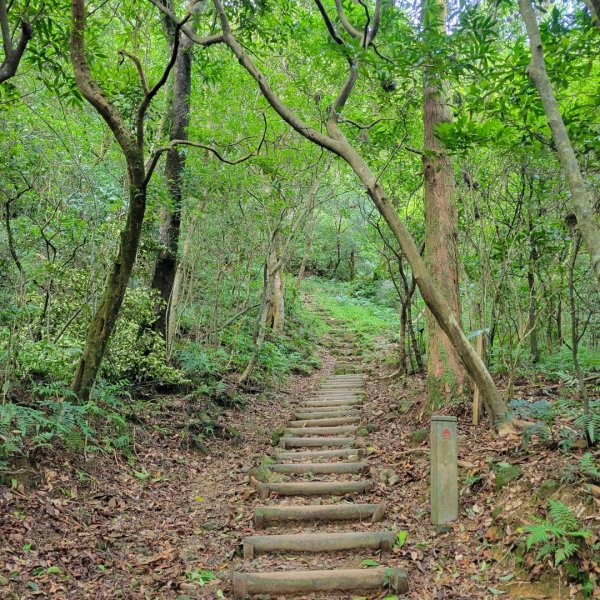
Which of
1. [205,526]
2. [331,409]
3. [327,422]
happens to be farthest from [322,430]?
[205,526]

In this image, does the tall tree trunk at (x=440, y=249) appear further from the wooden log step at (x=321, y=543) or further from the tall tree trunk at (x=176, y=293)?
the tall tree trunk at (x=176, y=293)

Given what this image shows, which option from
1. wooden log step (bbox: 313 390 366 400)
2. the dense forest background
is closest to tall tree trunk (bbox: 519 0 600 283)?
the dense forest background

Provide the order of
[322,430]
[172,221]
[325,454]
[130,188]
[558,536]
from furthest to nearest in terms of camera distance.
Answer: [172,221]
[322,430]
[325,454]
[130,188]
[558,536]

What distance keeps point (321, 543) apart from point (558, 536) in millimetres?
1920

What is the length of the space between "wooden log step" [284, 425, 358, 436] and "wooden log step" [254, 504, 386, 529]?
9.34 ft

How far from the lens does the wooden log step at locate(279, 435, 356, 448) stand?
23.5 ft

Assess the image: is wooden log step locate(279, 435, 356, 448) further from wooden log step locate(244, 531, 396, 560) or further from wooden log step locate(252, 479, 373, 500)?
wooden log step locate(244, 531, 396, 560)

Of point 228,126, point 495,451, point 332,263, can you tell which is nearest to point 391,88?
point 228,126

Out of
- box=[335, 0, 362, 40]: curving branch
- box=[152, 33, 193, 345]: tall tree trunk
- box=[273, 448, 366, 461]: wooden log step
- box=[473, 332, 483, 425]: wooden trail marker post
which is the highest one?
box=[335, 0, 362, 40]: curving branch

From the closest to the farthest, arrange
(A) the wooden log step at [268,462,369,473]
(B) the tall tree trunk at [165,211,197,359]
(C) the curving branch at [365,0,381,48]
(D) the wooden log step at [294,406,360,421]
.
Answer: (C) the curving branch at [365,0,381,48] → (A) the wooden log step at [268,462,369,473] → (D) the wooden log step at [294,406,360,421] → (B) the tall tree trunk at [165,211,197,359]

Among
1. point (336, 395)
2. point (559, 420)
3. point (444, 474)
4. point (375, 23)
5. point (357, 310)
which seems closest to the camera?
point (444, 474)

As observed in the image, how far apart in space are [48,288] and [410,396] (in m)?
6.03

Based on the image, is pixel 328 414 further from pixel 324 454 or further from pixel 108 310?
pixel 108 310

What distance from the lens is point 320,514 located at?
4.87m
